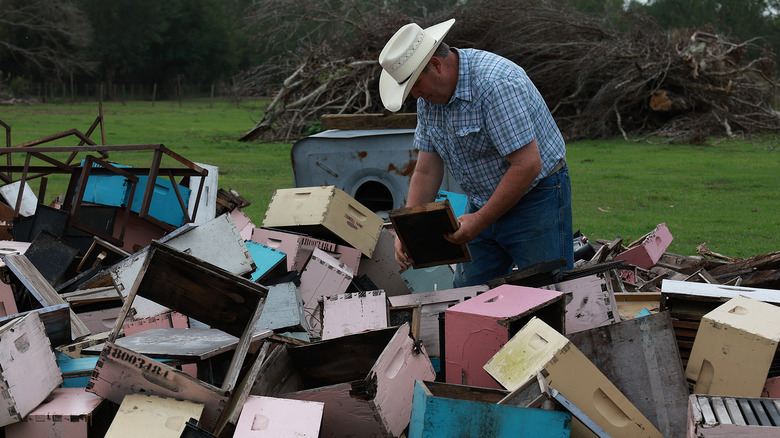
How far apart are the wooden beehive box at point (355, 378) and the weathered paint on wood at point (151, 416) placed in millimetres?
306

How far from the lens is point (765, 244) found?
7316 millimetres

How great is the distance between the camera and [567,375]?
255cm

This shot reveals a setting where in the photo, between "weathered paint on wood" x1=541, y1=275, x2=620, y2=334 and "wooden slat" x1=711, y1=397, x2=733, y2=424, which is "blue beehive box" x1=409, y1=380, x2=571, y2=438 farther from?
"weathered paint on wood" x1=541, y1=275, x2=620, y2=334

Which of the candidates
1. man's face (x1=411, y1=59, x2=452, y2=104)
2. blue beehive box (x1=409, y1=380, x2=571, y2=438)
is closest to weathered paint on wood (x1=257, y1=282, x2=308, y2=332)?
man's face (x1=411, y1=59, x2=452, y2=104)

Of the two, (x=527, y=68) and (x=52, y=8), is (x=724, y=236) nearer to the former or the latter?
(x=527, y=68)

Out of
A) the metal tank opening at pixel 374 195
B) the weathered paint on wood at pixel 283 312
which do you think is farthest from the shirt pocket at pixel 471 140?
the metal tank opening at pixel 374 195

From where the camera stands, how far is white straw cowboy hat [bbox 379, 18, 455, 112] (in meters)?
3.40

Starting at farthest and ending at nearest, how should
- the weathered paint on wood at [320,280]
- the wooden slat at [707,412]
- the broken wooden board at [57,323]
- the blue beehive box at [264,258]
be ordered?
the weathered paint on wood at [320,280], the blue beehive box at [264,258], the broken wooden board at [57,323], the wooden slat at [707,412]

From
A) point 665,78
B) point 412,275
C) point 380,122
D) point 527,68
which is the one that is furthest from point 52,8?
point 412,275

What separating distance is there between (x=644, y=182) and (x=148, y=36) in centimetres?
4350

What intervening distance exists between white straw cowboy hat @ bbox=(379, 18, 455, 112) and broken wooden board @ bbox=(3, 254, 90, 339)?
1869mm

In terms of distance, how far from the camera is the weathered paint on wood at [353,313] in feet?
11.9

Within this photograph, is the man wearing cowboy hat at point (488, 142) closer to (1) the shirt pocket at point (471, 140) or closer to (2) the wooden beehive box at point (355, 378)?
(1) the shirt pocket at point (471, 140)

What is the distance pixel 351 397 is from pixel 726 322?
4.90ft
